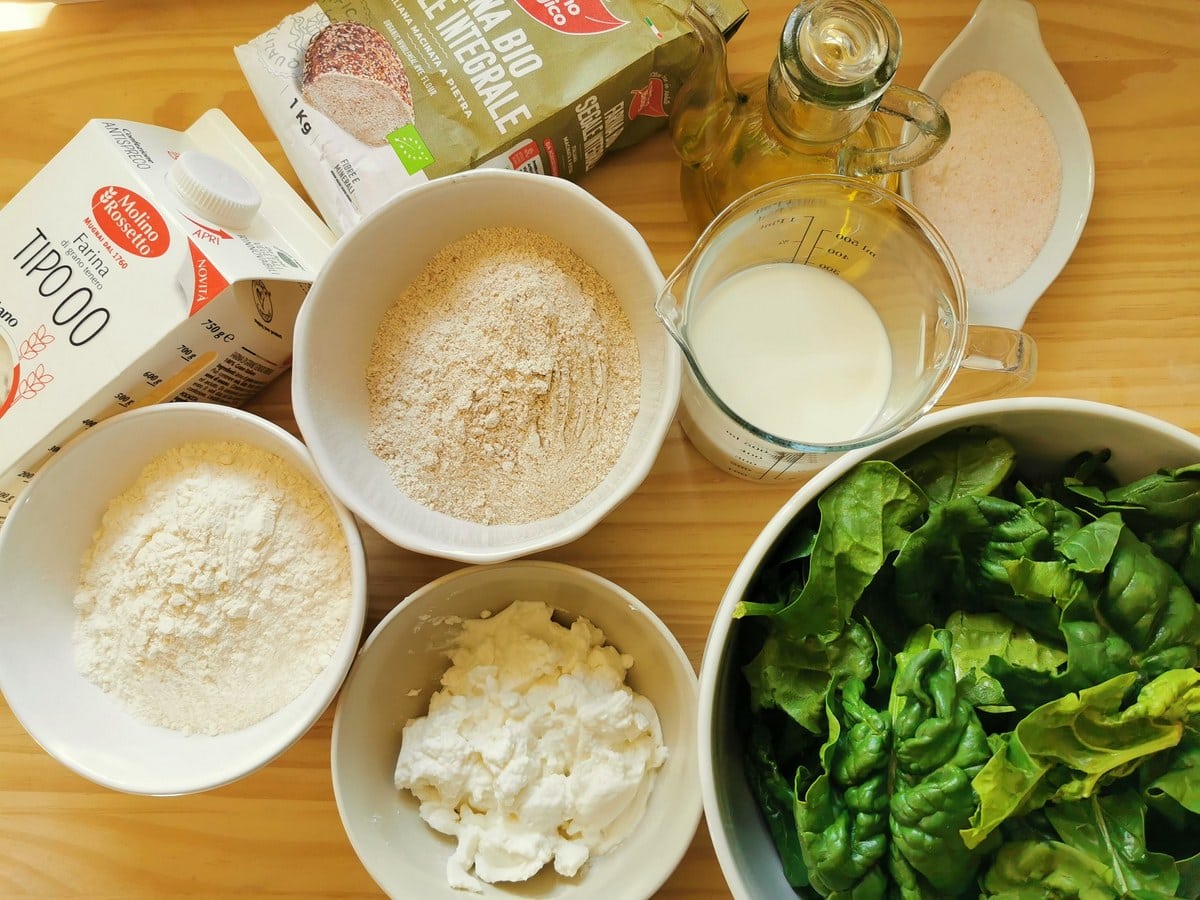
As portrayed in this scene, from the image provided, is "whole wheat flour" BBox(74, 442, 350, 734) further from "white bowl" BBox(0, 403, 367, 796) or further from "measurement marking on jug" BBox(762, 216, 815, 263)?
"measurement marking on jug" BBox(762, 216, 815, 263)

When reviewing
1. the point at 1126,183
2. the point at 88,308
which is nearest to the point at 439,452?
the point at 88,308

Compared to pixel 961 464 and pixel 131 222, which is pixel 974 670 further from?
pixel 131 222

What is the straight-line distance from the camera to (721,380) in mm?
682

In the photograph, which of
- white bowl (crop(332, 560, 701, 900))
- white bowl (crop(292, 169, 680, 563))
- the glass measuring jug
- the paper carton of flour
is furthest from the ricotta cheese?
the paper carton of flour

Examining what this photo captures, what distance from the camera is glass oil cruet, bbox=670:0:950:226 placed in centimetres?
60

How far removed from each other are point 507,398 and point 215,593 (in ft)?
0.96

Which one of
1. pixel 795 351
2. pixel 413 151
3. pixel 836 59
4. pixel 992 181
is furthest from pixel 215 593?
pixel 992 181

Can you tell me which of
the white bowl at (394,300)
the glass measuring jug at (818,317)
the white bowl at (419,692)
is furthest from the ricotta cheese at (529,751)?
the glass measuring jug at (818,317)

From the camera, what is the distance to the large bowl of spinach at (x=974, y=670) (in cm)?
51

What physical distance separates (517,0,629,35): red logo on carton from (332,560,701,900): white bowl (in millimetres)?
479

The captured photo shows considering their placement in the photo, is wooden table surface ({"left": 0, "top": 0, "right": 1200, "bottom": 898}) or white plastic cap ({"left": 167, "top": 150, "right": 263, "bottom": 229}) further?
wooden table surface ({"left": 0, "top": 0, "right": 1200, "bottom": 898})

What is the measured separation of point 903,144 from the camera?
2.20ft

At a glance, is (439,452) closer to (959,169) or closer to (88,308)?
(88,308)

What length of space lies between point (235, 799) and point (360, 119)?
653 mm
